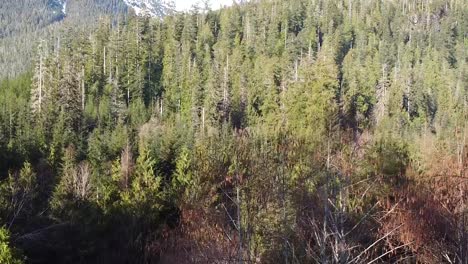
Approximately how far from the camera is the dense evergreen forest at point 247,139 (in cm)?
939

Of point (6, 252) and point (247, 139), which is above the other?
point (247, 139)

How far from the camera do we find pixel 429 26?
102188mm

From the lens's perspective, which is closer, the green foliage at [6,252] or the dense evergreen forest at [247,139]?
the dense evergreen forest at [247,139]

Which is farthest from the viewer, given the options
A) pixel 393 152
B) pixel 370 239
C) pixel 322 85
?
pixel 322 85

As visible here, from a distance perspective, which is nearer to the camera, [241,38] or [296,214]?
[296,214]

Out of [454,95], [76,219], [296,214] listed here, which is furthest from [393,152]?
[454,95]

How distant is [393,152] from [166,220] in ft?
37.4

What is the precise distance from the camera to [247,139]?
12969mm

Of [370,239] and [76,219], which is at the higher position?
[370,239]

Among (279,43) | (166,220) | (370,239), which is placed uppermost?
(279,43)

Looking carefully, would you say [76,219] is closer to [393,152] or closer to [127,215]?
[127,215]

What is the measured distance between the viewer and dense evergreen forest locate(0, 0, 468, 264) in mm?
9391

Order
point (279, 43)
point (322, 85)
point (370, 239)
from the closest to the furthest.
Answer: point (370, 239), point (322, 85), point (279, 43)

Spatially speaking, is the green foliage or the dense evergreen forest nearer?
the dense evergreen forest
